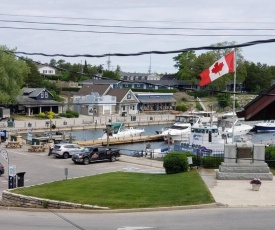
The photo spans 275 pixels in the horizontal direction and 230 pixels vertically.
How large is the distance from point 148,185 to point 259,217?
22.2 feet

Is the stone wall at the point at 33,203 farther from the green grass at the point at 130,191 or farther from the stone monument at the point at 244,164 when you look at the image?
the stone monument at the point at 244,164

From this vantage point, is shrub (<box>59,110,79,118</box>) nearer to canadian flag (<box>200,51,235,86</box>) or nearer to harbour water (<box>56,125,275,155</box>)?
harbour water (<box>56,125,275,155</box>)

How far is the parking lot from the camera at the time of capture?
34.3m

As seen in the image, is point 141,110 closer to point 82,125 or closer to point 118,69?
point 82,125

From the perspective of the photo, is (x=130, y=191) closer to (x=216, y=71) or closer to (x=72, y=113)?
(x=216, y=71)

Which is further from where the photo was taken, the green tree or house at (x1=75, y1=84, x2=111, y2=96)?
house at (x1=75, y1=84, x2=111, y2=96)

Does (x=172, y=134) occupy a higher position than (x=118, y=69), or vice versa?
(x=118, y=69)

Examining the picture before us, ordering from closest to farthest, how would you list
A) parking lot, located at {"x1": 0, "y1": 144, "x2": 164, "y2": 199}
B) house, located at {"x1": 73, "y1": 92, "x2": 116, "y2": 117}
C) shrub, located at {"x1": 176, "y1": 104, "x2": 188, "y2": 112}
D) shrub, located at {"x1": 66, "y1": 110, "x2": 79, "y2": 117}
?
1. parking lot, located at {"x1": 0, "y1": 144, "x2": 164, "y2": 199}
2. shrub, located at {"x1": 66, "y1": 110, "x2": 79, "y2": 117}
3. house, located at {"x1": 73, "y1": 92, "x2": 116, "y2": 117}
4. shrub, located at {"x1": 176, "y1": 104, "x2": 188, "y2": 112}

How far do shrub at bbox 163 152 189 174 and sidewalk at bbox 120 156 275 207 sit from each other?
3.63 ft

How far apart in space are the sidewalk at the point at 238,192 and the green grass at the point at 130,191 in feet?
1.54

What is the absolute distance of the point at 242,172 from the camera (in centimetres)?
2733

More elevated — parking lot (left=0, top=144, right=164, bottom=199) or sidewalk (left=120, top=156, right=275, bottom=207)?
sidewalk (left=120, top=156, right=275, bottom=207)

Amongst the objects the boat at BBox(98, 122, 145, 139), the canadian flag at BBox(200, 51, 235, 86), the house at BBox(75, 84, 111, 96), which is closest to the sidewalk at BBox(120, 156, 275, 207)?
the canadian flag at BBox(200, 51, 235, 86)

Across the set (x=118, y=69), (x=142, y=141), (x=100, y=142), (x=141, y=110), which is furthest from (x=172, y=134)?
(x=118, y=69)
